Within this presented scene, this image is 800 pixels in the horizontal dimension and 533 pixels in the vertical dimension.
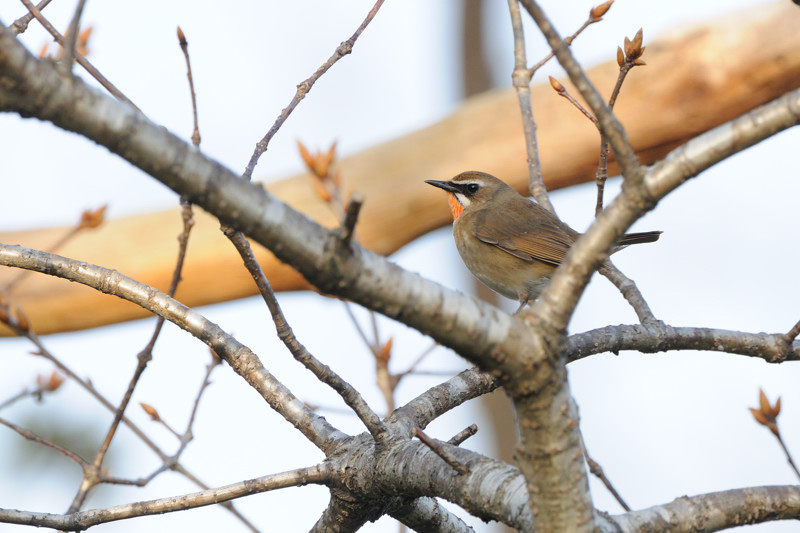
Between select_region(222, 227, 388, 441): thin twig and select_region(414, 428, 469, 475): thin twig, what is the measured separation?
0.28 meters

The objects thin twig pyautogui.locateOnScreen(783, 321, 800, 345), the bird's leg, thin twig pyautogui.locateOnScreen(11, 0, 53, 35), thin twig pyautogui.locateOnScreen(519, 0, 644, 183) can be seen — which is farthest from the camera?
the bird's leg

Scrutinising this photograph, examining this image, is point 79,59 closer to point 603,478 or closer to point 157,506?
point 157,506

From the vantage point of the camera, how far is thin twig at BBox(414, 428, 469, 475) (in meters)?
1.73

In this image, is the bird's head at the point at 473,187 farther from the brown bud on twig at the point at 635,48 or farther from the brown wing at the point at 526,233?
the brown bud on twig at the point at 635,48

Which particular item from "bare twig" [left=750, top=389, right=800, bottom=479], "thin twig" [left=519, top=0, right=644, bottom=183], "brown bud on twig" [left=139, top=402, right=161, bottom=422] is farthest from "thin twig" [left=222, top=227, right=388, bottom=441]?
"bare twig" [left=750, top=389, right=800, bottom=479]

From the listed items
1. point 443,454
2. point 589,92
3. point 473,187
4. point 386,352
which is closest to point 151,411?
point 386,352

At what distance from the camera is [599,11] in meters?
3.50

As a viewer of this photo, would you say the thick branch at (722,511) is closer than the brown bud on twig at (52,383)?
Yes

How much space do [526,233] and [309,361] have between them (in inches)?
132

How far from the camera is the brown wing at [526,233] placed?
16.7ft

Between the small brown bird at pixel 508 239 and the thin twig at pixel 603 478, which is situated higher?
the small brown bird at pixel 508 239

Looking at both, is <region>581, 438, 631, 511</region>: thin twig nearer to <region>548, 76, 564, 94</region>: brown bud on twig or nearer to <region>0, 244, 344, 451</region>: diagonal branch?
<region>0, 244, 344, 451</region>: diagonal branch

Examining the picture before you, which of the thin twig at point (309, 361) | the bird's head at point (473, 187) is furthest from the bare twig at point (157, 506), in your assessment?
the bird's head at point (473, 187)

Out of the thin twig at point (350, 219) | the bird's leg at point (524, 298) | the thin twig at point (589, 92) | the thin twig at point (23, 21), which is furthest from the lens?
the bird's leg at point (524, 298)
